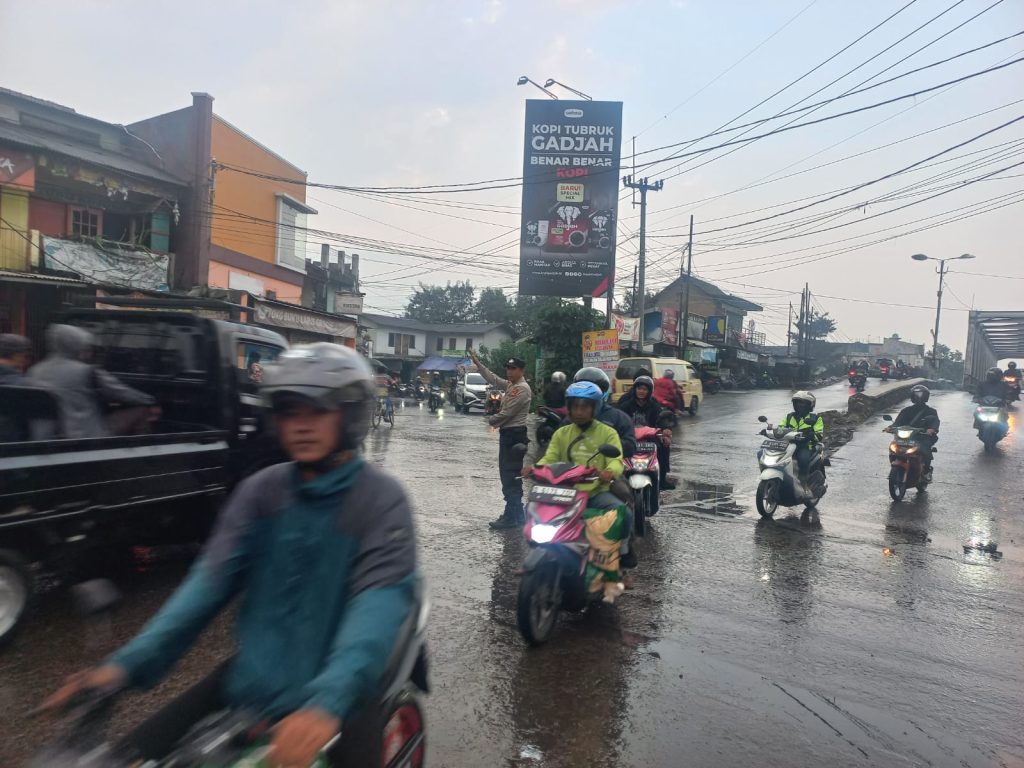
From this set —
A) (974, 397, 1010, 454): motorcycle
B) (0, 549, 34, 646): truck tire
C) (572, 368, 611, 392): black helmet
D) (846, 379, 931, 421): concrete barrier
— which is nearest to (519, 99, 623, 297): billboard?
(846, 379, 931, 421): concrete barrier

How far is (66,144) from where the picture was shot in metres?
20.9

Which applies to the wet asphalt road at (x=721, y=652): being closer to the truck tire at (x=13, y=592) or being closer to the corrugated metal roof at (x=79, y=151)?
the truck tire at (x=13, y=592)

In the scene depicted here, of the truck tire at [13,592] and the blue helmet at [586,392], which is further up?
the blue helmet at [586,392]

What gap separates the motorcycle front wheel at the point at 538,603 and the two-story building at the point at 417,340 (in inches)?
1872

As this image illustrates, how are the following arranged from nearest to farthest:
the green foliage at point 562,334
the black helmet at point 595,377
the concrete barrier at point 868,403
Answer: the black helmet at point 595,377, the concrete barrier at point 868,403, the green foliage at point 562,334

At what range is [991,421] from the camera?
14688 mm

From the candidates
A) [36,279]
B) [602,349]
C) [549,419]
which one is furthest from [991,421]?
[36,279]

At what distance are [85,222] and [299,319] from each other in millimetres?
6808

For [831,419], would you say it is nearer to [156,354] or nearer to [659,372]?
[659,372]

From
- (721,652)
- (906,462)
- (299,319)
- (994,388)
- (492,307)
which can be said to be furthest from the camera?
(492,307)

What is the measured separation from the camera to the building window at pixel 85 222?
67.7 feet

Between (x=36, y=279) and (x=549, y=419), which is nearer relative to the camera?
(x=549, y=419)

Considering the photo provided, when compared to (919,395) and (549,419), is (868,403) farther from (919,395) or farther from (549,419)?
(549,419)

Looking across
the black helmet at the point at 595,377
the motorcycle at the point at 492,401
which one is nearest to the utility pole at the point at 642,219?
the motorcycle at the point at 492,401
